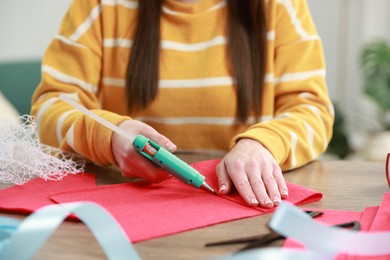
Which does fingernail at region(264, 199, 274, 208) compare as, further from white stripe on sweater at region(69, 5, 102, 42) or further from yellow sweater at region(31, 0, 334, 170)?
white stripe on sweater at region(69, 5, 102, 42)

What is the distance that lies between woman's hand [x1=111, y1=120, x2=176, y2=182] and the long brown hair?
0.27 m

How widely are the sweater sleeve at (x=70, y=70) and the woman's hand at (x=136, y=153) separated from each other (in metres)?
0.16

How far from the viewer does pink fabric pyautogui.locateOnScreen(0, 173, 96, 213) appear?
2.13 feet

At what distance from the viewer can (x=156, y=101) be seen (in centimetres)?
110

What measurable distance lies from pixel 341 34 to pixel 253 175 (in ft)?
7.32

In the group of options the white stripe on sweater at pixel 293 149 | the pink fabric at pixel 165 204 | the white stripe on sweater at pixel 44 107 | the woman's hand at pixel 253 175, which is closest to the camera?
the pink fabric at pixel 165 204

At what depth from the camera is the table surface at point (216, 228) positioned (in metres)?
0.52

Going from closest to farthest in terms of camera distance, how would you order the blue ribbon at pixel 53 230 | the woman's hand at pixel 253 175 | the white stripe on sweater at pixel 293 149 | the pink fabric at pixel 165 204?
the blue ribbon at pixel 53 230 < the pink fabric at pixel 165 204 < the woman's hand at pixel 253 175 < the white stripe on sweater at pixel 293 149

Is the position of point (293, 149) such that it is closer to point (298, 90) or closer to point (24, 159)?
point (298, 90)

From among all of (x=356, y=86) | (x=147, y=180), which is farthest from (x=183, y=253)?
(x=356, y=86)

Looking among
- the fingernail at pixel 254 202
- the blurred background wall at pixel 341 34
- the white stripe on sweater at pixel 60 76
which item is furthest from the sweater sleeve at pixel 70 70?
the blurred background wall at pixel 341 34

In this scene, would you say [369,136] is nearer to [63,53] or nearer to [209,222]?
[63,53]

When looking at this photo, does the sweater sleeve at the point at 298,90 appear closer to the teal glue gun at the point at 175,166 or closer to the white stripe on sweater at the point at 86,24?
the teal glue gun at the point at 175,166

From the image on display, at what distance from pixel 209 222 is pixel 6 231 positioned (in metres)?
0.18
